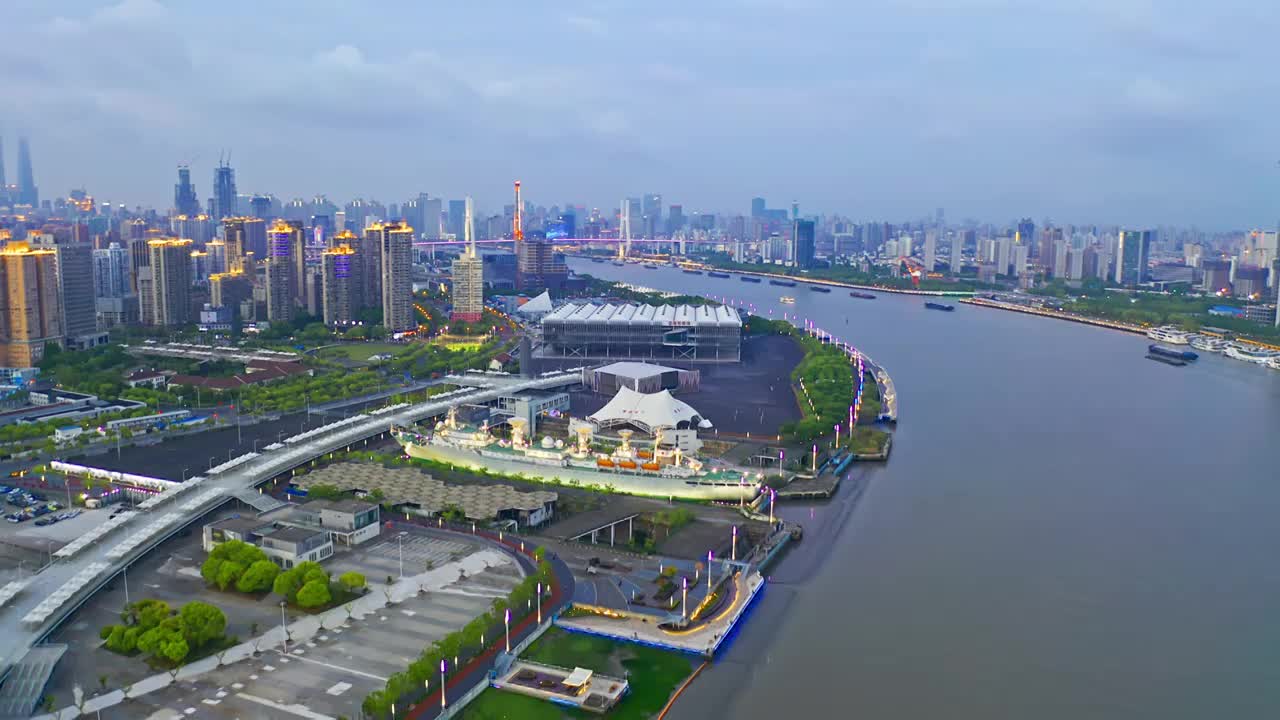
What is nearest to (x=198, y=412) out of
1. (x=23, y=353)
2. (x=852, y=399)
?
(x=23, y=353)

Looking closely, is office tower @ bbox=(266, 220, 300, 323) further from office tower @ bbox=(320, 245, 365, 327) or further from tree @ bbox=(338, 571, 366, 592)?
tree @ bbox=(338, 571, 366, 592)

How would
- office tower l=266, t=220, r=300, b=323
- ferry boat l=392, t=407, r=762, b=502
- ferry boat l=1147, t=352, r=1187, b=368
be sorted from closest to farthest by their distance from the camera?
ferry boat l=392, t=407, r=762, b=502 → ferry boat l=1147, t=352, r=1187, b=368 → office tower l=266, t=220, r=300, b=323

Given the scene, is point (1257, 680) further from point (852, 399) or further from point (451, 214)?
point (451, 214)

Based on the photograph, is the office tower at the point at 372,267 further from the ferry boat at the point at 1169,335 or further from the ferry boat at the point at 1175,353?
the ferry boat at the point at 1169,335

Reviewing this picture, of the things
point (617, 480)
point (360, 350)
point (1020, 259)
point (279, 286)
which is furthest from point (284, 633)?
point (1020, 259)

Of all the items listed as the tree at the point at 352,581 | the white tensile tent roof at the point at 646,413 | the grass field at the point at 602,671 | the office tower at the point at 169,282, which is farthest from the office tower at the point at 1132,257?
the tree at the point at 352,581

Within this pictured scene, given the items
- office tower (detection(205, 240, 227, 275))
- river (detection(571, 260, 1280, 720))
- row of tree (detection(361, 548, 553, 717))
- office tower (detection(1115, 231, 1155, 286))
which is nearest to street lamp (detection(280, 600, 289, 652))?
row of tree (detection(361, 548, 553, 717))
